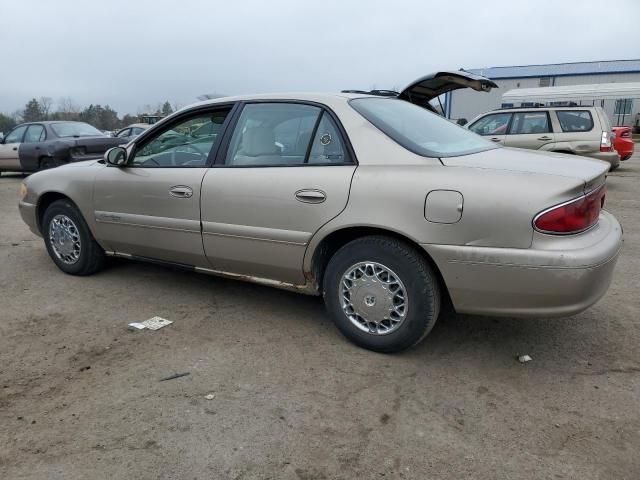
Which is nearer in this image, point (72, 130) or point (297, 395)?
point (297, 395)

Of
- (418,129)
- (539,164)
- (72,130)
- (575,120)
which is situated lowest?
(539,164)

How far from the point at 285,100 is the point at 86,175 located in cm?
199

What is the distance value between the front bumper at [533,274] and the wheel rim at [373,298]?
0.32 metres

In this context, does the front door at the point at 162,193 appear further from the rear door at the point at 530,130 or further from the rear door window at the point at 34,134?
the rear door window at the point at 34,134

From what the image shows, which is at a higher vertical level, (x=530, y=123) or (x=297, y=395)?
(x=530, y=123)

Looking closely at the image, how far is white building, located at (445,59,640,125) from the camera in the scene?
40.6 metres

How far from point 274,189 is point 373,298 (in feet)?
3.06

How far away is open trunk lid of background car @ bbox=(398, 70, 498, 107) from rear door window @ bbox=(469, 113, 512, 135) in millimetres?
3121

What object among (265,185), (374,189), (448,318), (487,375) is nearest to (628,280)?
(448,318)

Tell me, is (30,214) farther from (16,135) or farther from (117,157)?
(16,135)

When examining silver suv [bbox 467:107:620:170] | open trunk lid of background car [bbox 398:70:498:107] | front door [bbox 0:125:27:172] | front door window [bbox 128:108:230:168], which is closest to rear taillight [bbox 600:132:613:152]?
silver suv [bbox 467:107:620:170]

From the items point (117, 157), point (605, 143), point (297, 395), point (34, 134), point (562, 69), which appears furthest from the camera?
point (562, 69)

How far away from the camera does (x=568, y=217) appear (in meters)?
2.63

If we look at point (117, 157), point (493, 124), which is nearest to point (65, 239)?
point (117, 157)
